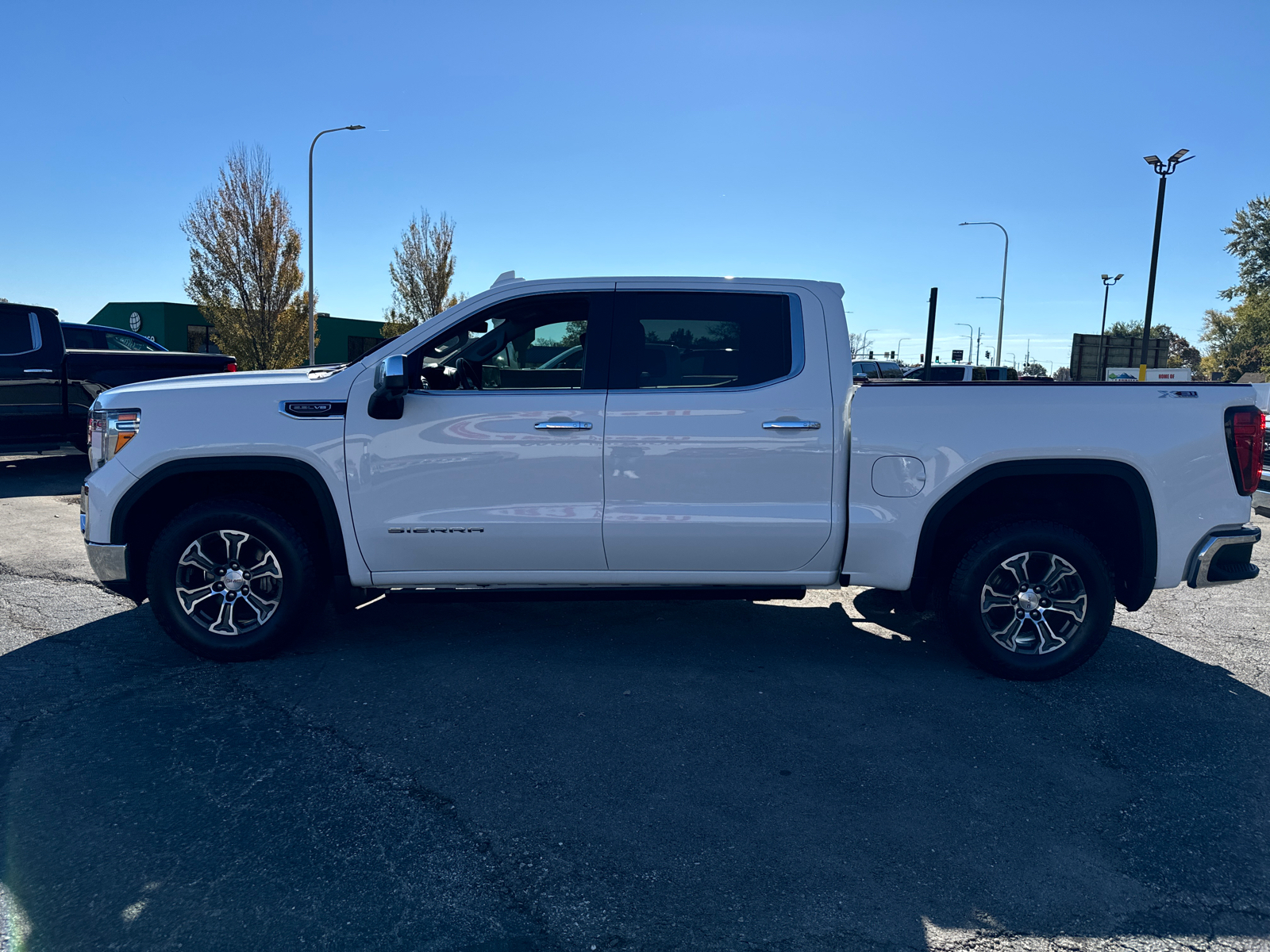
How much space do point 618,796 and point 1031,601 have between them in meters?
2.48

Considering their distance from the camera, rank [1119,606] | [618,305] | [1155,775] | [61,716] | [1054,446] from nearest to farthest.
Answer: [1155,775] → [61,716] → [1054,446] → [618,305] → [1119,606]

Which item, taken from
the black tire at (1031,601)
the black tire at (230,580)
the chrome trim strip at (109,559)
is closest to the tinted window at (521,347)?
the black tire at (230,580)

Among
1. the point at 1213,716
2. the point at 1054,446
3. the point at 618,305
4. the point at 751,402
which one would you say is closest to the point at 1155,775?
the point at 1213,716

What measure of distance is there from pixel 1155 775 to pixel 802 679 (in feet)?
5.15

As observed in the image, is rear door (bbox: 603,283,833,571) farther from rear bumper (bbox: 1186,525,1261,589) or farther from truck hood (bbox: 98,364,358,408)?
rear bumper (bbox: 1186,525,1261,589)

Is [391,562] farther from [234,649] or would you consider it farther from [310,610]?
[234,649]

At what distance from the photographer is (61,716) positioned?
3816mm

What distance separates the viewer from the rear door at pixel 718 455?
169 inches

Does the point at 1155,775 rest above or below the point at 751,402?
below

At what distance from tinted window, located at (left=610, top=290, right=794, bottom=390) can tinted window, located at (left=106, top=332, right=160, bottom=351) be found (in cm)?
1163

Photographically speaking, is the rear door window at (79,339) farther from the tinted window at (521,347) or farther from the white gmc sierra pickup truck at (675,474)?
the tinted window at (521,347)

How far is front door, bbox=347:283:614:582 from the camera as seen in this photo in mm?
4320

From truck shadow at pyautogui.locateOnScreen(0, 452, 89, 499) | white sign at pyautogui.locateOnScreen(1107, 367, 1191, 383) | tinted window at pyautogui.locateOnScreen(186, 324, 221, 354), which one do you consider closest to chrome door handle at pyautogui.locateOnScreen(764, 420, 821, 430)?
truck shadow at pyautogui.locateOnScreen(0, 452, 89, 499)

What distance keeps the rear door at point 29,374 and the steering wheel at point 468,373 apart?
27.3 feet
